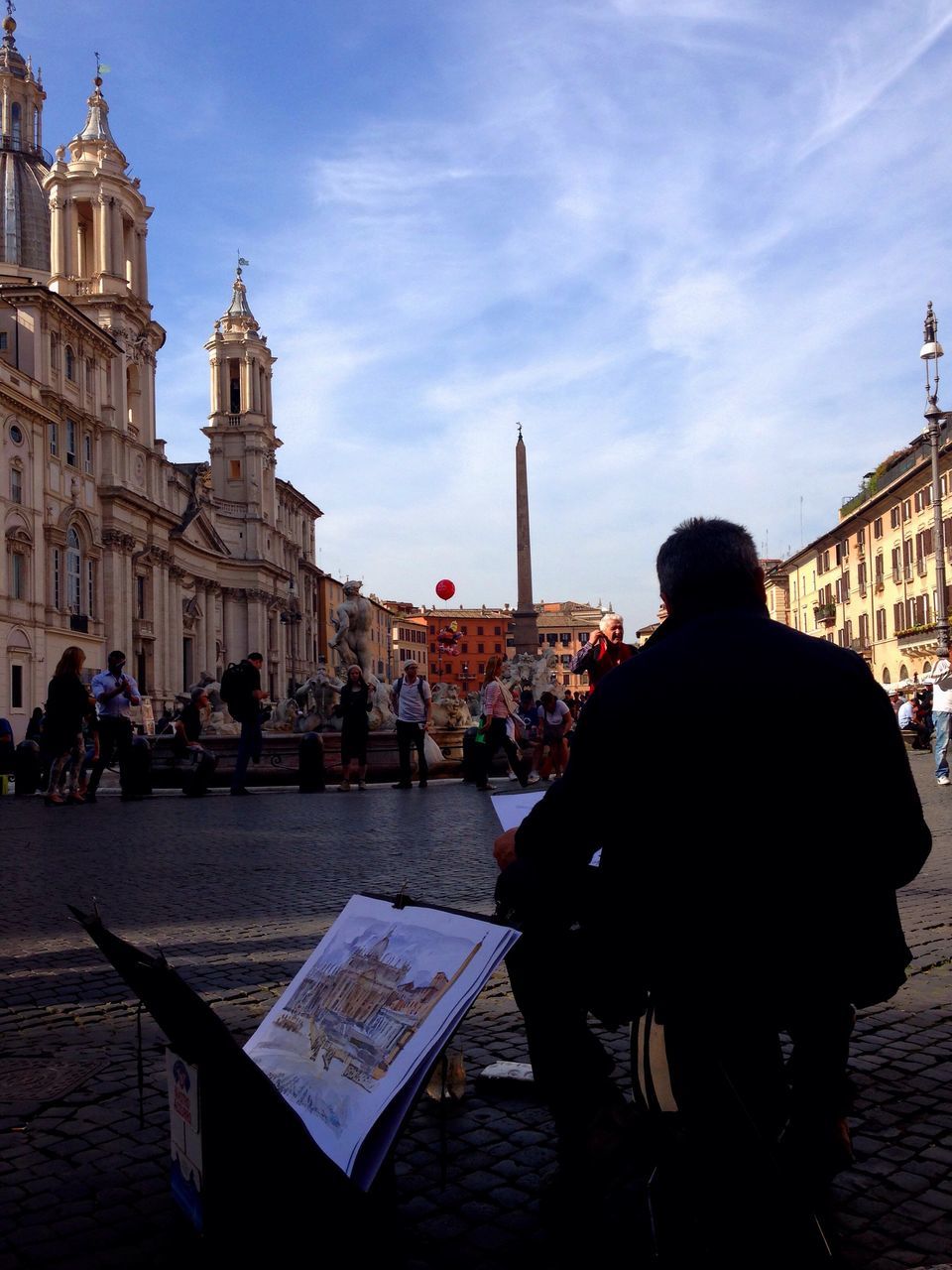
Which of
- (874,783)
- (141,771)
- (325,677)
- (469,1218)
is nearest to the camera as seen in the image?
(874,783)

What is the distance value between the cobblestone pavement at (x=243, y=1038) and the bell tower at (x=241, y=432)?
69410mm

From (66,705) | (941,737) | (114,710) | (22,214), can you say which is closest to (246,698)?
(114,710)

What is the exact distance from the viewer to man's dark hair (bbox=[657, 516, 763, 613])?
7.59 ft

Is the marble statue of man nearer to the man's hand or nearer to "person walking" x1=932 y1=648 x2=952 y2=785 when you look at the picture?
"person walking" x1=932 y1=648 x2=952 y2=785

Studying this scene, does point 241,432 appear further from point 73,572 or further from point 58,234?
point 73,572

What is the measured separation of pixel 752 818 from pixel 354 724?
1355cm

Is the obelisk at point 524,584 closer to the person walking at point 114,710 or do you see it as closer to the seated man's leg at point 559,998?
the person walking at point 114,710

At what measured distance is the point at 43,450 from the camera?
1603 inches

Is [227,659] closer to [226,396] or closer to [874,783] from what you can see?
[226,396]

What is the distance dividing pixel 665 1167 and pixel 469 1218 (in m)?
0.59

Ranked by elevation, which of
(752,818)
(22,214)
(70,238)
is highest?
(22,214)

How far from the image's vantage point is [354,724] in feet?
50.4

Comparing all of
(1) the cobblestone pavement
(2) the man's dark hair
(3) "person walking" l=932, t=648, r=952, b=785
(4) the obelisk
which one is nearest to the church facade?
(4) the obelisk

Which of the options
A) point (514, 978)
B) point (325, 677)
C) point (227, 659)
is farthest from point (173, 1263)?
point (227, 659)
